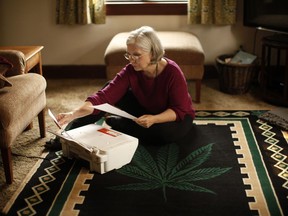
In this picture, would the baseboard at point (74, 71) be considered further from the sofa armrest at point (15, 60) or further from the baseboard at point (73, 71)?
the sofa armrest at point (15, 60)

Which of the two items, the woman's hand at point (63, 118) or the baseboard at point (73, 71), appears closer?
the woman's hand at point (63, 118)

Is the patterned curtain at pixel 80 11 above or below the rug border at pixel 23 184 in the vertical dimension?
above

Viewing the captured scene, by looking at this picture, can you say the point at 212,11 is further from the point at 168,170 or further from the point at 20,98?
the point at 20,98

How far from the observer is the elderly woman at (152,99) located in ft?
8.04

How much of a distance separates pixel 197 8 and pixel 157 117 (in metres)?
1.70

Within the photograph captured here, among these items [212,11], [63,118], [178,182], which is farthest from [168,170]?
[212,11]

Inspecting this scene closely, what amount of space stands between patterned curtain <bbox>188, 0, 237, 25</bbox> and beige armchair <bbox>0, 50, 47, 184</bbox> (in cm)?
177

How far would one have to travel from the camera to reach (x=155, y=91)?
8.61 feet

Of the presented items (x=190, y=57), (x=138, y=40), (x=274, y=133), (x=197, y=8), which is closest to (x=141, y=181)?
(x=138, y=40)

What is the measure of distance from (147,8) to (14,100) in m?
2.11

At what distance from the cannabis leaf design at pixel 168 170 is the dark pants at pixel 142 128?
0.07 metres

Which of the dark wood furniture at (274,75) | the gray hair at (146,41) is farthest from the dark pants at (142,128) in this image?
the dark wood furniture at (274,75)

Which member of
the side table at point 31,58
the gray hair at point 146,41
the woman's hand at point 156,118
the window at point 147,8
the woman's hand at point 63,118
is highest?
the window at point 147,8

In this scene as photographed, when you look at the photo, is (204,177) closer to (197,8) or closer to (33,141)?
(33,141)
